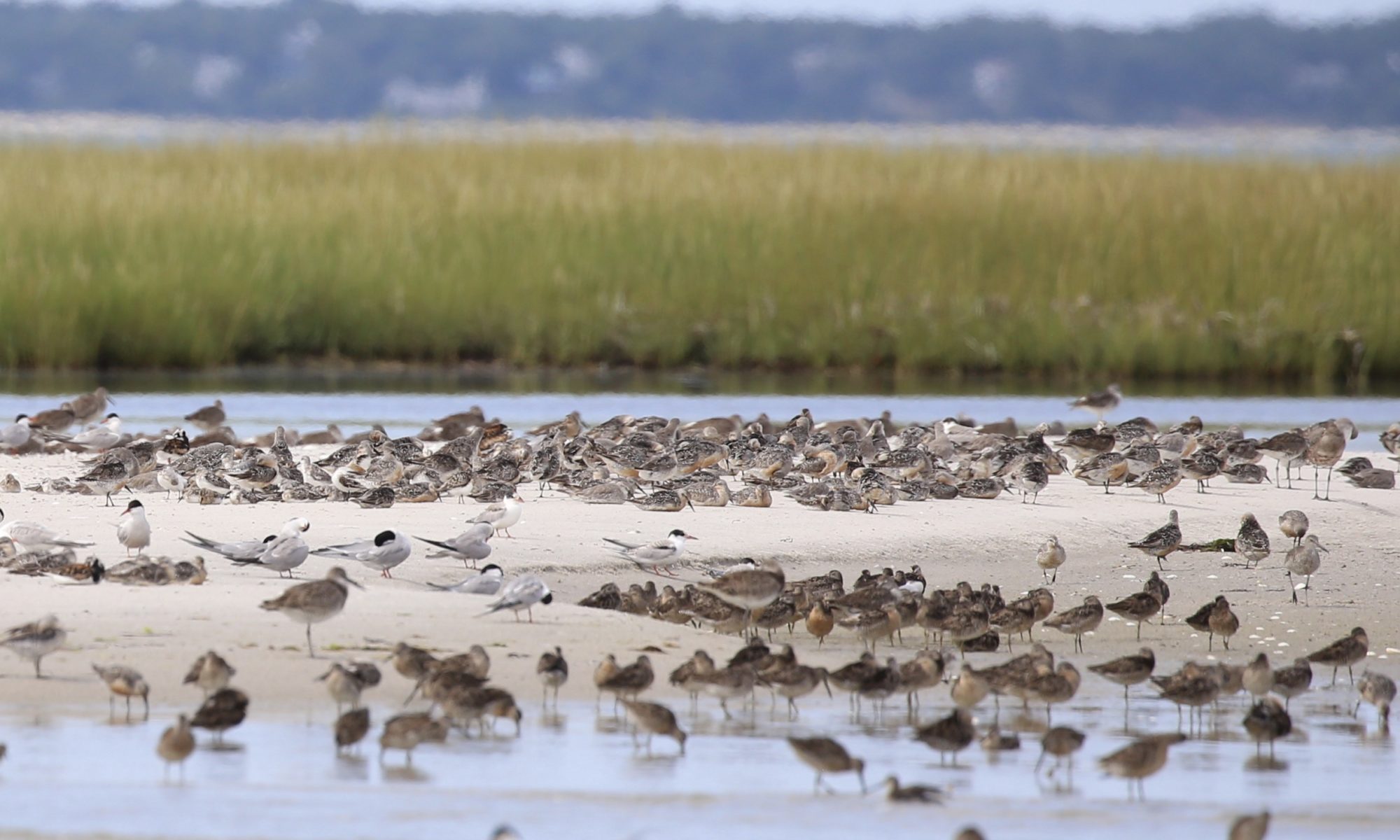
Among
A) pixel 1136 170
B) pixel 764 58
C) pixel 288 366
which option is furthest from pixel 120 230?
pixel 764 58

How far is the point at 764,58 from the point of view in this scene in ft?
384

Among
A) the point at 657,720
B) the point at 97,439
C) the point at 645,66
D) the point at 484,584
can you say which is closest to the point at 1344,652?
the point at 657,720

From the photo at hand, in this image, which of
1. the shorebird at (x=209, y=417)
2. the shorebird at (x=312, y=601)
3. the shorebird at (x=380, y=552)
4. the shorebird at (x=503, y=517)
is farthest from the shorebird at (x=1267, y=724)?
the shorebird at (x=209, y=417)

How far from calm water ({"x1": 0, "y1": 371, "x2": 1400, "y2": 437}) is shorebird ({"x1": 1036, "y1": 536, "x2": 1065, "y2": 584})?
727 cm

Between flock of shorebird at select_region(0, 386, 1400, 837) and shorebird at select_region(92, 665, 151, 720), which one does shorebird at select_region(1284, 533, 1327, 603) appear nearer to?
flock of shorebird at select_region(0, 386, 1400, 837)

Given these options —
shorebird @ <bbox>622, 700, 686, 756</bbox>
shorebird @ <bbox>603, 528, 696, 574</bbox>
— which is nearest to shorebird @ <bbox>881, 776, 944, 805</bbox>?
shorebird @ <bbox>622, 700, 686, 756</bbox>

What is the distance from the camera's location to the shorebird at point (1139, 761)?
262 inches

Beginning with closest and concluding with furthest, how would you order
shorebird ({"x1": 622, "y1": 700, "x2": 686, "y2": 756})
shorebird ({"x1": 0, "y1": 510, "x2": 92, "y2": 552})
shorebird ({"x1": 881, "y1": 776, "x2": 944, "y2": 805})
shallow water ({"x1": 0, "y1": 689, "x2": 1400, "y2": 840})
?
shallow water ({"x1": 0, "y1": 689, "x2": 1400, "y2": 840}), shorebird ({"x1": 881, "y1": 776, "x2": 944, "y2": 805}), shorebird ({"x1": 622, "y1": 700, "x2": 686, "y2": 756}), shorebird ({"x1": 0, "y1": 510, "x2": 92, "y2": 552})

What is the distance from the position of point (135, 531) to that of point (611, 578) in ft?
7.58

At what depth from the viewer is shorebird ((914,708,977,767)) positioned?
6945mm

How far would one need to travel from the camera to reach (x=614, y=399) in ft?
67.3

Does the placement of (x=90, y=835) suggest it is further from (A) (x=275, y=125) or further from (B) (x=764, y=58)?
(B) (x=764, y=58)

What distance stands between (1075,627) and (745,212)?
1723cm

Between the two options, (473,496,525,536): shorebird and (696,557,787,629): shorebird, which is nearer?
(696,557,787,629): shorebird
